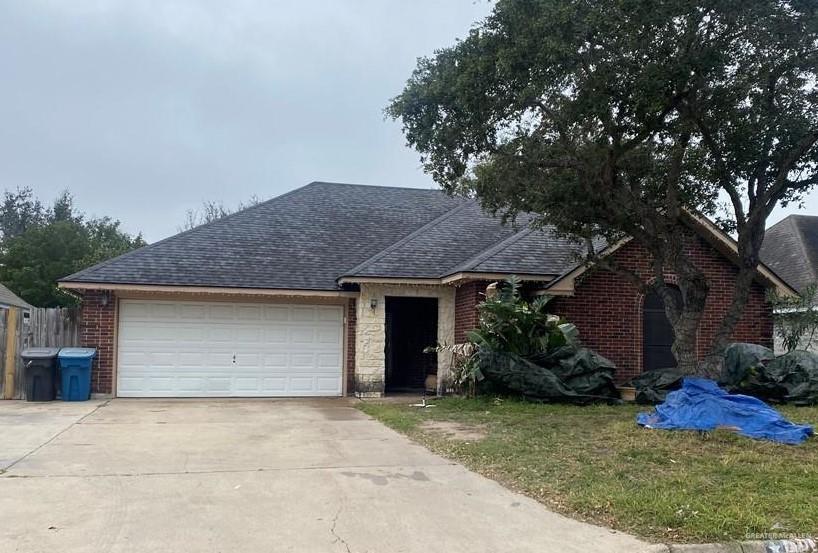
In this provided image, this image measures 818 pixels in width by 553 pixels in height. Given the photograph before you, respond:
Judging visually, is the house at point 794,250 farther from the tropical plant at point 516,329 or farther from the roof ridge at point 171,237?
the roof ridge at point 171,237

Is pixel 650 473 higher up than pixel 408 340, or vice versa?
pixel 408 340

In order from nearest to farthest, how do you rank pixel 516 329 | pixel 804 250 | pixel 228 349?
pixel 516 329 → pixel 228 349 → pixel 804 250

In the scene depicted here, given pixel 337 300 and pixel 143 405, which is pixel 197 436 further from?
pixel 337 300

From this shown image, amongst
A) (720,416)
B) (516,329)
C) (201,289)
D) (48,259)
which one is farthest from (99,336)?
(48,259)

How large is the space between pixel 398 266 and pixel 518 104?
20.0 ft

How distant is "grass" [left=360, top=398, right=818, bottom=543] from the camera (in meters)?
5.69

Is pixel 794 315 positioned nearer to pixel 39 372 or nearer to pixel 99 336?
pixel 99 336

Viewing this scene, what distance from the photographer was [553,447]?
878 centimetres

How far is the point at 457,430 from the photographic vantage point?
10.5 meters

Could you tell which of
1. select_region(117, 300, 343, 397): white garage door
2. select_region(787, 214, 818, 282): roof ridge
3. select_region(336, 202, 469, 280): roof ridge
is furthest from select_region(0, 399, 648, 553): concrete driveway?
select_region(787, 214, 818, 282): roof ridge

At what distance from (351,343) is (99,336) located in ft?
17.9

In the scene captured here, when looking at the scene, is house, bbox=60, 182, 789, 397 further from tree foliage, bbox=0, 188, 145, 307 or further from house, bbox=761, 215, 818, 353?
tree foliage, bbox=0, 188, 145, 307

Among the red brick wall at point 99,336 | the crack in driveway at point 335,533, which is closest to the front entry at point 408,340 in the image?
the red brick wall at point 99,336

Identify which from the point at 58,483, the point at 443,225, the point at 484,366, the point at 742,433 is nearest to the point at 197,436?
the point at 58,483
